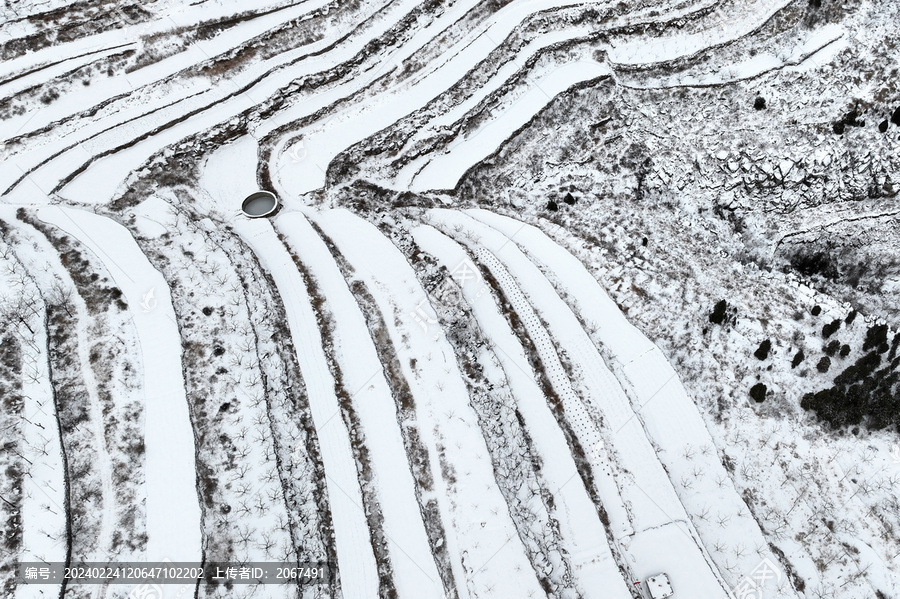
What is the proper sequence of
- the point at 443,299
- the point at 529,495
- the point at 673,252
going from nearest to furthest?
1. the point at 529,495
2. the point at 443,299
3. the point at 673,252

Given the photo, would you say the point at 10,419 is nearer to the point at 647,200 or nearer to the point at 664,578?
the point at 664,578

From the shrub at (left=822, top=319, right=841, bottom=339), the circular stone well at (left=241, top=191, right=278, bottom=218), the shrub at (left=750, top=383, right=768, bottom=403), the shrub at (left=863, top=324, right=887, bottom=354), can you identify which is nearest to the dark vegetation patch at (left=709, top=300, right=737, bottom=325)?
the shrub at (left=750, top=383, right=768, bottom=403)

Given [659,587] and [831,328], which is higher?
[831,328]

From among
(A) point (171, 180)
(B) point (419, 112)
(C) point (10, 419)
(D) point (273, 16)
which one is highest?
(D) point (273, 16)

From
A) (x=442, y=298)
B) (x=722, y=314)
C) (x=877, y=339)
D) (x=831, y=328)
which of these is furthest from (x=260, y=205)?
(x=877, y=339)

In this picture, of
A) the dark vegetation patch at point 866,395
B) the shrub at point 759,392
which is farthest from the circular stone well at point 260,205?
the dark vegetation patch at point 866,395

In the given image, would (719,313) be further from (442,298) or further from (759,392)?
(442,298)

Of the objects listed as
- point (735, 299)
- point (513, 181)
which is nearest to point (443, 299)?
point (513, 181)
